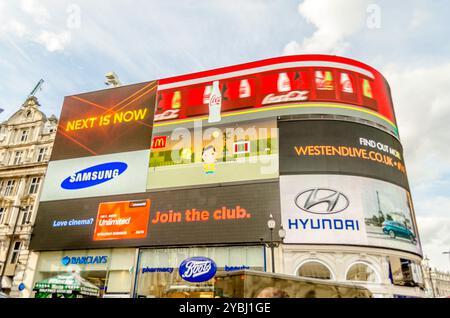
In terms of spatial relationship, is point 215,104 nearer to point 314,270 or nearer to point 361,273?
point 314,270

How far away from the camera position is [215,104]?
33.2 meters

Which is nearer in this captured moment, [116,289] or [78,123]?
[116,289]

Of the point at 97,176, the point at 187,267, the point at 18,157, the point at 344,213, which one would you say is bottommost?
the point at 187,267

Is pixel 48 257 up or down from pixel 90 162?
down

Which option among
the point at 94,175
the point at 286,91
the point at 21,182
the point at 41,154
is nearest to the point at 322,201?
the point at 286,91

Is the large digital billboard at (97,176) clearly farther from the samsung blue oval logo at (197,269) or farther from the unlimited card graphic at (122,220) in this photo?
the samsung blue oval logo at (197,269)

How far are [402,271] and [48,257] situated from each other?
3148cm

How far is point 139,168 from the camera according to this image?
108 ft

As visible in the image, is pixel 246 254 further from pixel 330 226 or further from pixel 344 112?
pixel 344 112

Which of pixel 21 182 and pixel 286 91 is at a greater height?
pixel 286 91

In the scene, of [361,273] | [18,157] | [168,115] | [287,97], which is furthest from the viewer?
[18,157]

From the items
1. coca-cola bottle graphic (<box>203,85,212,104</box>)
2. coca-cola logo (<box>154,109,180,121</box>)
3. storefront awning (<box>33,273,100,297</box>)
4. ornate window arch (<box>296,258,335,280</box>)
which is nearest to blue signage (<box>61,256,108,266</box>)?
storefront awning (<box>33,273,100,297</box>)

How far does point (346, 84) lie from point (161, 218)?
21098 millimetres
